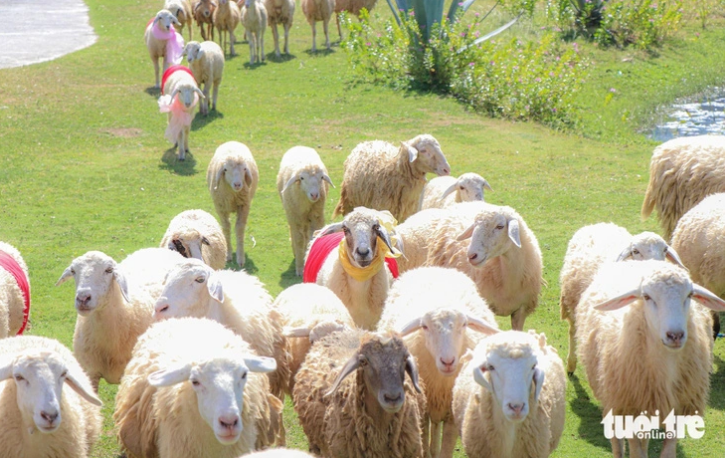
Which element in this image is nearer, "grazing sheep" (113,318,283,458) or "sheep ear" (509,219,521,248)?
"grazing sheep" (113,318,283,458)

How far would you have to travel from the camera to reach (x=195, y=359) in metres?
4.91

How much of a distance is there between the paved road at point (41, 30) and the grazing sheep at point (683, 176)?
15041mm

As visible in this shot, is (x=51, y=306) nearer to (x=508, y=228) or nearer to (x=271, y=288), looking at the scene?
(x=271, y=288)

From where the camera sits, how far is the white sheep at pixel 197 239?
26.9 ft

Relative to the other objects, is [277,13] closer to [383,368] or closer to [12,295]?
[12,295]

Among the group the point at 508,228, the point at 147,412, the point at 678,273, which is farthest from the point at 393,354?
the point at 508,228

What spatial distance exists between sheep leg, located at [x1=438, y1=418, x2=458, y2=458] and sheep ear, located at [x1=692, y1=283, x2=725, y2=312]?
71.7 inches

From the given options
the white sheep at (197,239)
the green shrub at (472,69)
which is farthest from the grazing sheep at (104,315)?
the green shrub at (472,69)

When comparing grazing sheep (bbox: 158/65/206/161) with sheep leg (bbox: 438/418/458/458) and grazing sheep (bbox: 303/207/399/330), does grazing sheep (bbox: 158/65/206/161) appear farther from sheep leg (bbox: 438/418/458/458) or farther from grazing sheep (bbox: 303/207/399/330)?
sheep leg (bbox: 438/418/458/458)

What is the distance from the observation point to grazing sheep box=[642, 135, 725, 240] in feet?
30.5

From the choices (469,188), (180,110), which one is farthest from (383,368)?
(180,110)

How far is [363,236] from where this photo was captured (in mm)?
7098

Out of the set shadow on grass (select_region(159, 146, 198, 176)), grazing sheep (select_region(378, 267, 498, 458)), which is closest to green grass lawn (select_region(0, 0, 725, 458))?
shadow on grass (select_region(159, 146, 198, 176))

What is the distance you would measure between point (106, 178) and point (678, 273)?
9.77 meters
